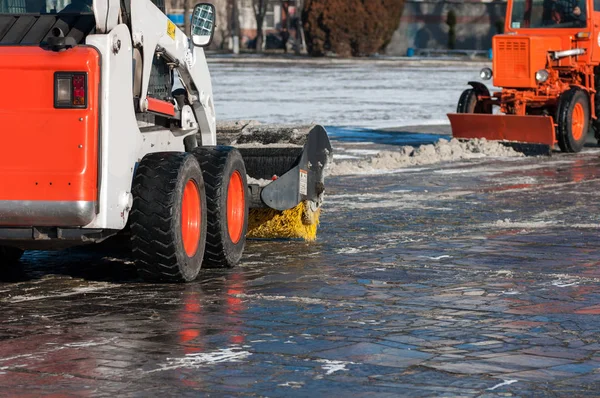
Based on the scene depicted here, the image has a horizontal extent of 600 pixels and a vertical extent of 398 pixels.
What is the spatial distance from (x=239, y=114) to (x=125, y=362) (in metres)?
19.3

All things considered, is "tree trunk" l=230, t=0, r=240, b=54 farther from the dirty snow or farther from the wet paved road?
the wet paved road

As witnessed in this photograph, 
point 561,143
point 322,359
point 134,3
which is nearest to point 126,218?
point 134,3

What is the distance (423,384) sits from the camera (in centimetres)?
596

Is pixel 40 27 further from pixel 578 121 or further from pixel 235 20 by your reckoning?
pixel 235 20

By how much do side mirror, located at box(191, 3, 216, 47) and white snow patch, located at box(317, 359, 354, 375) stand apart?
12.5 ft

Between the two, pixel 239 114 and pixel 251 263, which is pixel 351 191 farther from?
pixel 239 114

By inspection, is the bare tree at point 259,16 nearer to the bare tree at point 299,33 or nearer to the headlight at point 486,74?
the bare tree at point 299,33

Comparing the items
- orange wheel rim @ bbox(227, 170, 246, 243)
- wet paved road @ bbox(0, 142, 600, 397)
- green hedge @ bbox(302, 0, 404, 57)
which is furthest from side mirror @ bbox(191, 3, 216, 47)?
green hedge @ bbox(302, 0, 404, 57)

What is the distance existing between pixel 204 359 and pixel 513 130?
45.4ft

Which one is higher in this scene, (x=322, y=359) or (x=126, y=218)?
(x=126, y=218)

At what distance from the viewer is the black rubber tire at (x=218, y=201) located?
29.8 feet

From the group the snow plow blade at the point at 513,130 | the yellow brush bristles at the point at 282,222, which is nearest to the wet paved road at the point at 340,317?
the yellow brush bristles at the point at 282,222

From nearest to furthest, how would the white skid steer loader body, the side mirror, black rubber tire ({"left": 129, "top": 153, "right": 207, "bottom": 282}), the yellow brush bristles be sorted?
the white skid steer loader body < black rubber tire ({"left": 129, "top": 153, "right": 207, "bottom": 282}) < the side mirror < the yellow brush bristles

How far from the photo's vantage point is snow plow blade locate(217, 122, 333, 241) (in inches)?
405
